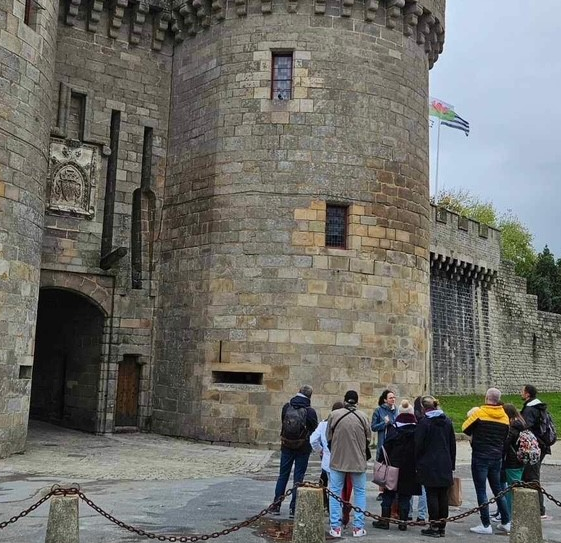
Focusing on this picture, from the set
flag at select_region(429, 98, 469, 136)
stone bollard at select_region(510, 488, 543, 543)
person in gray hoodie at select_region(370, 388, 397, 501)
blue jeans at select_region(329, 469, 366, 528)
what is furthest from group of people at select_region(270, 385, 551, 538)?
flag at select_region(429, 98, 469, 136)

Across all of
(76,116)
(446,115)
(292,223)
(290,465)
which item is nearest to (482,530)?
(290,465)

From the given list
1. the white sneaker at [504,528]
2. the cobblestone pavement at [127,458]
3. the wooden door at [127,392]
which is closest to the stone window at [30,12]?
the wooden door at [127,392]

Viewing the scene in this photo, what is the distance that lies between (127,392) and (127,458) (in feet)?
12.7

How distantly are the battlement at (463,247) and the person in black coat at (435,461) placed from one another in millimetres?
19868

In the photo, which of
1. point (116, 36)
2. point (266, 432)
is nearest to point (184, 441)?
point (266, 432)

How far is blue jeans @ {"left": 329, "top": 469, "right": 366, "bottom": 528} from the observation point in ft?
25.3

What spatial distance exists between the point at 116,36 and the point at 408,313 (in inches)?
359

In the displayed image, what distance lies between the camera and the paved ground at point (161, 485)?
7.73m

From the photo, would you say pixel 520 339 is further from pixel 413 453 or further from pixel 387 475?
pixel 387 475

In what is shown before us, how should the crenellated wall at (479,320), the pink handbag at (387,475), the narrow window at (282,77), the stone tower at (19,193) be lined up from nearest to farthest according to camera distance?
the pink handbag at (387,475)
the stone tower at (19,193)
the narrow window at (282,77)
the crenellated wall at (479,320)

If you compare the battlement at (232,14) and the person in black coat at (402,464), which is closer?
the person in black coat at (402,464)

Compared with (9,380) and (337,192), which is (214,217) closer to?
(337,192)

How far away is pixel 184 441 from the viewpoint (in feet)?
49.9

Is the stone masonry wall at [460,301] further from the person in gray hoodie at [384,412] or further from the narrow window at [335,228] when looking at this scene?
the person in gray hoodie at [384,412]
